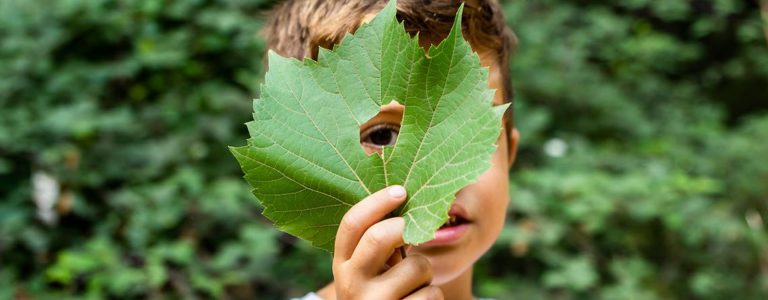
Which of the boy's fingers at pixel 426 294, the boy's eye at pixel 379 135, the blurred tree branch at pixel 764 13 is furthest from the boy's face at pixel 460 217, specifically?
the blurred tree branch at pixel 764 13

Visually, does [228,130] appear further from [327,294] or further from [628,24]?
[628,24]

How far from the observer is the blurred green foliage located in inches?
72.8

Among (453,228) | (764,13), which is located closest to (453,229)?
(453,228)

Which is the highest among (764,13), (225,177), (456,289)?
(225,177)

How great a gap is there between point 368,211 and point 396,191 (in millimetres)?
25

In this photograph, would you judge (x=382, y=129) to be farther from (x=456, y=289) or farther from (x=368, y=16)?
(x=456, y=289)

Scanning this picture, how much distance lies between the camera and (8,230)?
5.84 feet

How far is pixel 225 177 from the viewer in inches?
81.7

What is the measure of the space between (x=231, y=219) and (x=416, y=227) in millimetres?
1501

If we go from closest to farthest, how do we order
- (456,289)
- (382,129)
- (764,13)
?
(382,129) → (456,289) → (764,13)

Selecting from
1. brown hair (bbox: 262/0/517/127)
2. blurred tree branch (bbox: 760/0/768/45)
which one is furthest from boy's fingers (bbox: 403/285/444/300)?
blurred tree branch (bbox: 760/0/768/45)

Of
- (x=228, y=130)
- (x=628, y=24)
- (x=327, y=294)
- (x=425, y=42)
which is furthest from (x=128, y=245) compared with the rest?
(x=628, y=24)

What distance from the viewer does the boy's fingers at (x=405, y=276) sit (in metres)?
0.55

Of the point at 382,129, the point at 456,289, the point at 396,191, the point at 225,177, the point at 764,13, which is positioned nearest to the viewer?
the point at 396,191
